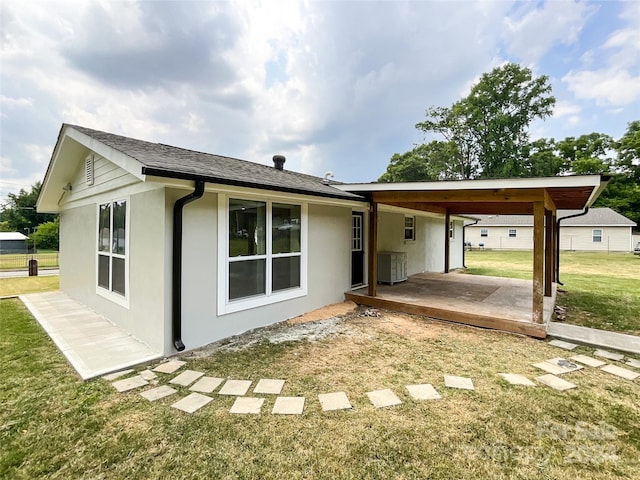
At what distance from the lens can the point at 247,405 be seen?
310 centimetres

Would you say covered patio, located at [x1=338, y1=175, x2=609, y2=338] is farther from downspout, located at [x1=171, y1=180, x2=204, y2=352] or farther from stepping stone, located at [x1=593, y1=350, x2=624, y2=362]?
downspout, located at [x1=171, y1=180, x2=204, y2=352]

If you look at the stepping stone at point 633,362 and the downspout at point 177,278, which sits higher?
the downspout at point 177,278

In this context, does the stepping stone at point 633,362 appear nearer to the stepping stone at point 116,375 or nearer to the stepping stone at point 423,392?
the stepping stone at point 423,392

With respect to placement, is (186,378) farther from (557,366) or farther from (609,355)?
(609,355)

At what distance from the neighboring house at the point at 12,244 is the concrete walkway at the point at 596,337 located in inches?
1554

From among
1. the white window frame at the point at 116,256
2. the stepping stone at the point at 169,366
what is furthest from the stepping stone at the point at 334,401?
the white window frame at the point at 116,256

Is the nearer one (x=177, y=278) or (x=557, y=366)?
(x=557, y=366)

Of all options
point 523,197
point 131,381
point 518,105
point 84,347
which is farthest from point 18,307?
point 518,105

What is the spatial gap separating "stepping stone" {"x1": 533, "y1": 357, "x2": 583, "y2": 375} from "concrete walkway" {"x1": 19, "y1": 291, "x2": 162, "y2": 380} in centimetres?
514

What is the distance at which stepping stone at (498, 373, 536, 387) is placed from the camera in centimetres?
360

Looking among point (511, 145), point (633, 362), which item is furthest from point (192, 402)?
point (511, 145)

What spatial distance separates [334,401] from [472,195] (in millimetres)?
4488

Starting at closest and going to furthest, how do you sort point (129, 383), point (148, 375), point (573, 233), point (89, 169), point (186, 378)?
point (129, 383) < point (186, 378) < point (148, 375) < point (89, 169) < point (573, 233)

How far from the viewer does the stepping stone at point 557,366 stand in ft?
13.1
